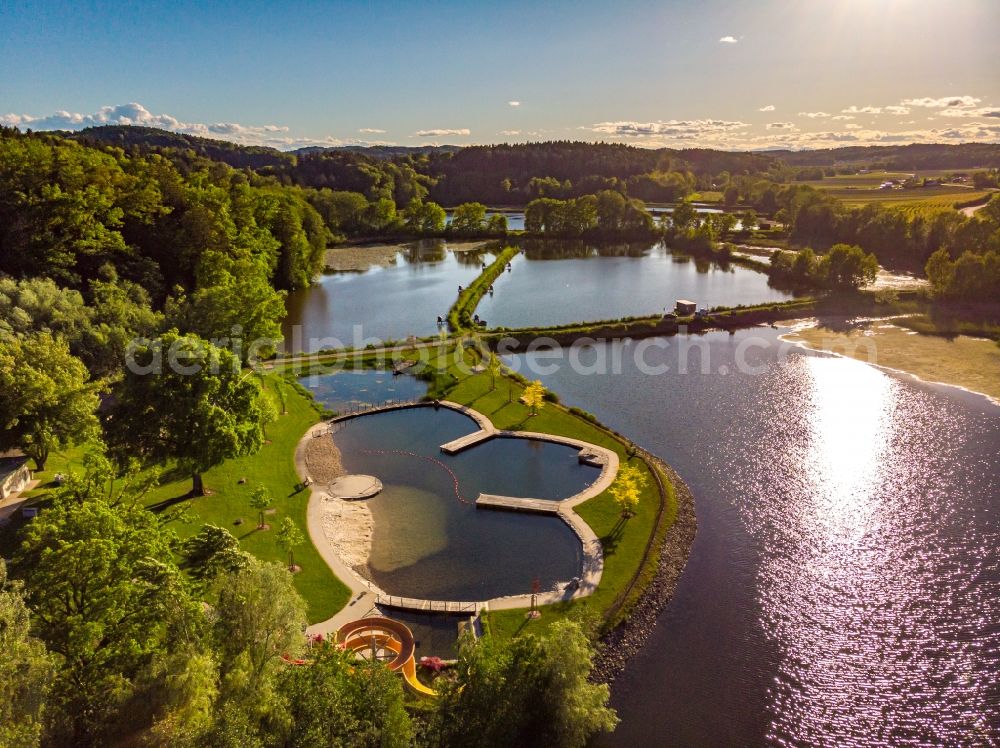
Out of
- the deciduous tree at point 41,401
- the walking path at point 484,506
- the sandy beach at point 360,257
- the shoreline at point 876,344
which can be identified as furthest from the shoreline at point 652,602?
the sandy beach at point 360,257

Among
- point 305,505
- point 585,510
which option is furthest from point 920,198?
point 305,505

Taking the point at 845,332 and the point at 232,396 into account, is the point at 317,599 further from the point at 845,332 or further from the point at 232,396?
the point at 845,332

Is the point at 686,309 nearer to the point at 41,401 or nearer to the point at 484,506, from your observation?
the point at 484,506

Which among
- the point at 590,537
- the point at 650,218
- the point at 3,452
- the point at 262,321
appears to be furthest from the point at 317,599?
the point at 650,218

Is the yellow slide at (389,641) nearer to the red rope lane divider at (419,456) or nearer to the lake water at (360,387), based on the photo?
the red rope lane divider at (419,456)

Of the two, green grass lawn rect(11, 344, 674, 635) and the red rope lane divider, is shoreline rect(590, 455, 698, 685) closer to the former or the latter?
green grass lawn rect(11, 344, 674, 635)

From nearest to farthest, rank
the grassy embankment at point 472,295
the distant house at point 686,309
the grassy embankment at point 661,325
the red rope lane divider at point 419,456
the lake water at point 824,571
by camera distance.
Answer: the lake water at point 824,571 < the red rope lane divider at point 419,456 < the grassy embankment at point 661,325 < the grassy embankment at point 472,295 < the distant house at point 686,309
